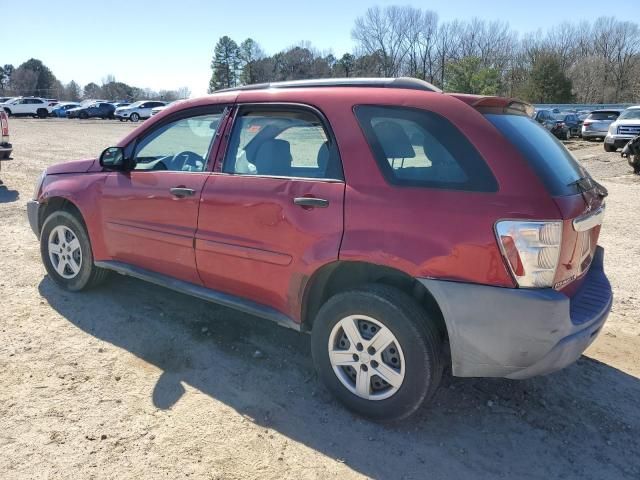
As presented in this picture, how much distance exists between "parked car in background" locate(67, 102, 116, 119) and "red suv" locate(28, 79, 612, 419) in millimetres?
50596

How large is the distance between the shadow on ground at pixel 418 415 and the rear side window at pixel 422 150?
54.5 inches

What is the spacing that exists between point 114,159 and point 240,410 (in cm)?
232

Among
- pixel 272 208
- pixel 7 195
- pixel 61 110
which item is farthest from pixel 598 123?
pixel 61 110

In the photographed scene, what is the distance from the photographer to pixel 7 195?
369 inches

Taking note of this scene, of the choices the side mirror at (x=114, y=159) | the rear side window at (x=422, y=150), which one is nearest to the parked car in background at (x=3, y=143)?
the side mirror at (x=114, y=159)

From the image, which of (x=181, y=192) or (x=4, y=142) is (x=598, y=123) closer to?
(x=4, y=142)

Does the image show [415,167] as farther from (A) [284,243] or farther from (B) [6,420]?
(B) [6,420]

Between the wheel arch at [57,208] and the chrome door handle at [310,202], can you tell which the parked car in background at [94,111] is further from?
the chrome door handle at [310,202]

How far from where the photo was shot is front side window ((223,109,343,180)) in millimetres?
3100

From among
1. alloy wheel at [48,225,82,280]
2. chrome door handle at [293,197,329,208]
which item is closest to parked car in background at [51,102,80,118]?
alloy wheel at [48,225,82,280]

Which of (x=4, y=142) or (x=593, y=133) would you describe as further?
(x=593, y=133)

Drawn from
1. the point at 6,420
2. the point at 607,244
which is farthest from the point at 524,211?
the point at 607,244

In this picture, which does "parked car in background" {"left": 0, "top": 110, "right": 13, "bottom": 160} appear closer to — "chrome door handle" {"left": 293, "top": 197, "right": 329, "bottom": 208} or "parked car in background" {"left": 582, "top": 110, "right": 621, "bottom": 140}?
"chrome door handle" {"left": 293, "top": 197, "right": 329, "bottom": 208}

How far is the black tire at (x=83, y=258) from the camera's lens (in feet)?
14.6
